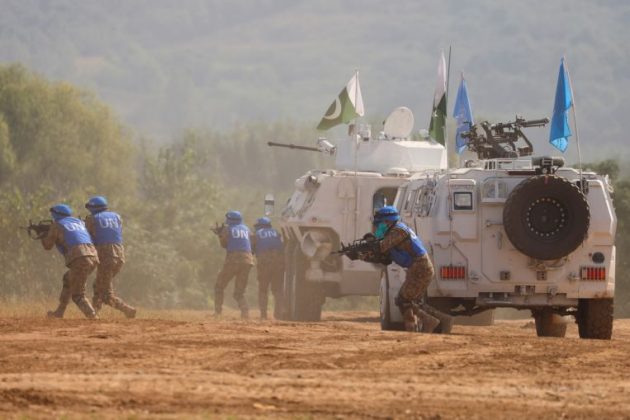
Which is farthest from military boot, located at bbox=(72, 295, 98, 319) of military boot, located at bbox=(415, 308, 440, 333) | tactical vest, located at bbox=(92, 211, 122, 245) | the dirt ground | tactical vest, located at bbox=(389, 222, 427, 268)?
military boot, located at bbox=(415, 308, 440, 333)

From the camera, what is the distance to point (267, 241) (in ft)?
99.1

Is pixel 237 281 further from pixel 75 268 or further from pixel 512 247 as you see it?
pixel 512 247

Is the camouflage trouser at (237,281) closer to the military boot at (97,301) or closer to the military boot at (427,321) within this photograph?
the military boot at (97,301)

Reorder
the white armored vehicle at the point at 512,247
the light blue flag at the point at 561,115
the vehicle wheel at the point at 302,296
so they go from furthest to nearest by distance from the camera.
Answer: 1. the vehicle wheel at the point at 302,296
2. the light blue flag at the point at 561,115
3. the white armored vehicle at the point at 512,247

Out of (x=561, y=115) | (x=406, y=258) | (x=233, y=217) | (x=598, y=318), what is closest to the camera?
(x=406, y=258)

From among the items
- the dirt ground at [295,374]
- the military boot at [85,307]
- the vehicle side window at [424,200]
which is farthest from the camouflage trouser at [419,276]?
the military boot at [85,307]

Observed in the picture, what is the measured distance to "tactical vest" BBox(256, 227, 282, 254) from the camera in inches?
1188

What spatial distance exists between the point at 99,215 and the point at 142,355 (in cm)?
880

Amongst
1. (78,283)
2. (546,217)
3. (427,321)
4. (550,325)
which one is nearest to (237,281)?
(78,283)

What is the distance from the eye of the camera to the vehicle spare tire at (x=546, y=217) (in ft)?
60.3

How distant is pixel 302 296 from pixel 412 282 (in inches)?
317

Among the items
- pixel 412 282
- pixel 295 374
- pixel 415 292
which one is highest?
pixel 412 282

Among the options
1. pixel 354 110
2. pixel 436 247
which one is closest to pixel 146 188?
pixel 354 110

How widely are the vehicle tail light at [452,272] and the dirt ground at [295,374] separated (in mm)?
1626
